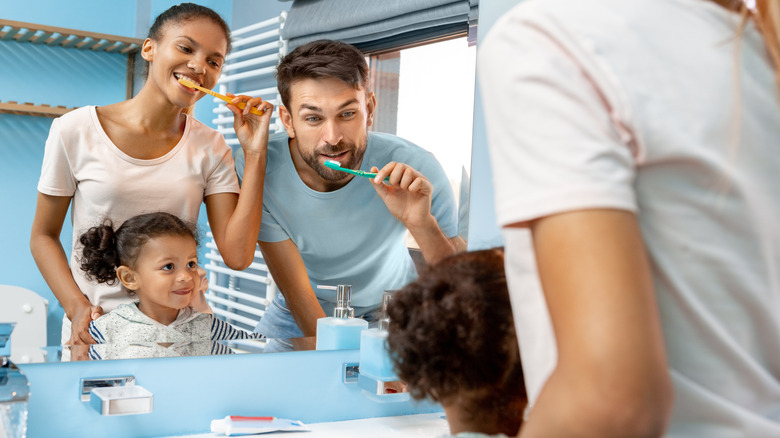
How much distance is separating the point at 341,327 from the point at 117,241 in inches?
17.9

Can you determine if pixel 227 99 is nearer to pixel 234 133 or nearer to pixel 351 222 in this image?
pixel 234 133

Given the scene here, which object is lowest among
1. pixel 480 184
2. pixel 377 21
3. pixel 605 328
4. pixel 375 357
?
pixel 375 357

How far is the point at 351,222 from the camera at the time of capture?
4.49 ft

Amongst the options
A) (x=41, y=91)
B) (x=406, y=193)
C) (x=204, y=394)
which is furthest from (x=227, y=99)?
(x=204, y=394)

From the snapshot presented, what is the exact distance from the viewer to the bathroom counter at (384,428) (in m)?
1.27

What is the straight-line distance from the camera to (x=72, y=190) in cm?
109

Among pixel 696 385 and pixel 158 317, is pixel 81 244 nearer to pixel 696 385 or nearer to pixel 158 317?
pixel 158 317

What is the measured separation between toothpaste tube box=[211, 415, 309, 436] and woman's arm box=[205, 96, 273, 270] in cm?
26

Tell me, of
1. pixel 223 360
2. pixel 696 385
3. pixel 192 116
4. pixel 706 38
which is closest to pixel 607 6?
pixel 706 38

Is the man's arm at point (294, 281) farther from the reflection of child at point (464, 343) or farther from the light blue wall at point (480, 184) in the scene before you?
the reflection of child at point (464, 343)

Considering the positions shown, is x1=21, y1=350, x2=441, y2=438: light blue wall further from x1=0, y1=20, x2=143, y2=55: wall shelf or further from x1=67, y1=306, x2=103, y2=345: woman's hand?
x1=0, y1=20, x2=143, y2=55: wall shelf

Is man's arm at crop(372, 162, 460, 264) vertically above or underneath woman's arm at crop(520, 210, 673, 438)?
above

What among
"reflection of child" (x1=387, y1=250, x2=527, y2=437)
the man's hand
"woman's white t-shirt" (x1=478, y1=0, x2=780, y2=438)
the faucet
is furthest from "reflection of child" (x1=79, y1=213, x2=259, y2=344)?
"woman's white t-shirt" (x1=478, y1=0, x2=780, y2=438)

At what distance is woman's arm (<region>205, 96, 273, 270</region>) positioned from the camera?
1.22 metres
